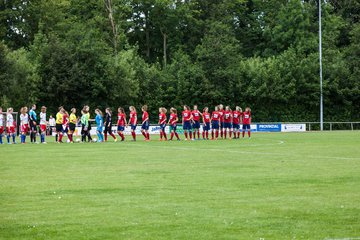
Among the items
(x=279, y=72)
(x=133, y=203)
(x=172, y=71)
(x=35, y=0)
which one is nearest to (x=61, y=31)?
(x=35, y=0)

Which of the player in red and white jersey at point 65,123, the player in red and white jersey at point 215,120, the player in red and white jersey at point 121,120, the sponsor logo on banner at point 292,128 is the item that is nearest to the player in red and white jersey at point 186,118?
the player in red and white jersey at point 215,120

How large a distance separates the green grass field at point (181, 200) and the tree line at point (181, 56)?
40.7 m

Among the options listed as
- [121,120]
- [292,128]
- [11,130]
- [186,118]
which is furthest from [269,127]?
[11,130]

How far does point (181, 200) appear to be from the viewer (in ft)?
44.8

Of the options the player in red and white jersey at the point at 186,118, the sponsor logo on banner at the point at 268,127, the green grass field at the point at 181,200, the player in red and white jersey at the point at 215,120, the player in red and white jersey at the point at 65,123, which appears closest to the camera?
the green grass field at the point at 181,200

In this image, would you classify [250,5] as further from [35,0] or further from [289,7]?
[35,0]

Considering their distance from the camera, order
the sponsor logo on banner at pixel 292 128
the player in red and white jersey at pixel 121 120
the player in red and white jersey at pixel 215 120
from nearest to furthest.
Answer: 1. the player in red and white jersey at pixel 121 120
2. the player in red and white jersey at pixel 215 120
3. the sponsor logo on banner at pixel 292 128

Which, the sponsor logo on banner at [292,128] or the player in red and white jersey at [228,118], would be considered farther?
the sponsor logo on banner at [292,128]

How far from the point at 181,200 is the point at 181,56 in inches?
2424

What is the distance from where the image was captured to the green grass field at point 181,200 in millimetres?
10547

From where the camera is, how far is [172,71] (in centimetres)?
7194

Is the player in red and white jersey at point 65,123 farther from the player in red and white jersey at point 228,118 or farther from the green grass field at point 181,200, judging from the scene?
the green grass field at point 181,200

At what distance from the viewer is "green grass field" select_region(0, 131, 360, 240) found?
10547mm

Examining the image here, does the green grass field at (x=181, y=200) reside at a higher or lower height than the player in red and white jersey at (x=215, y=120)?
lower
